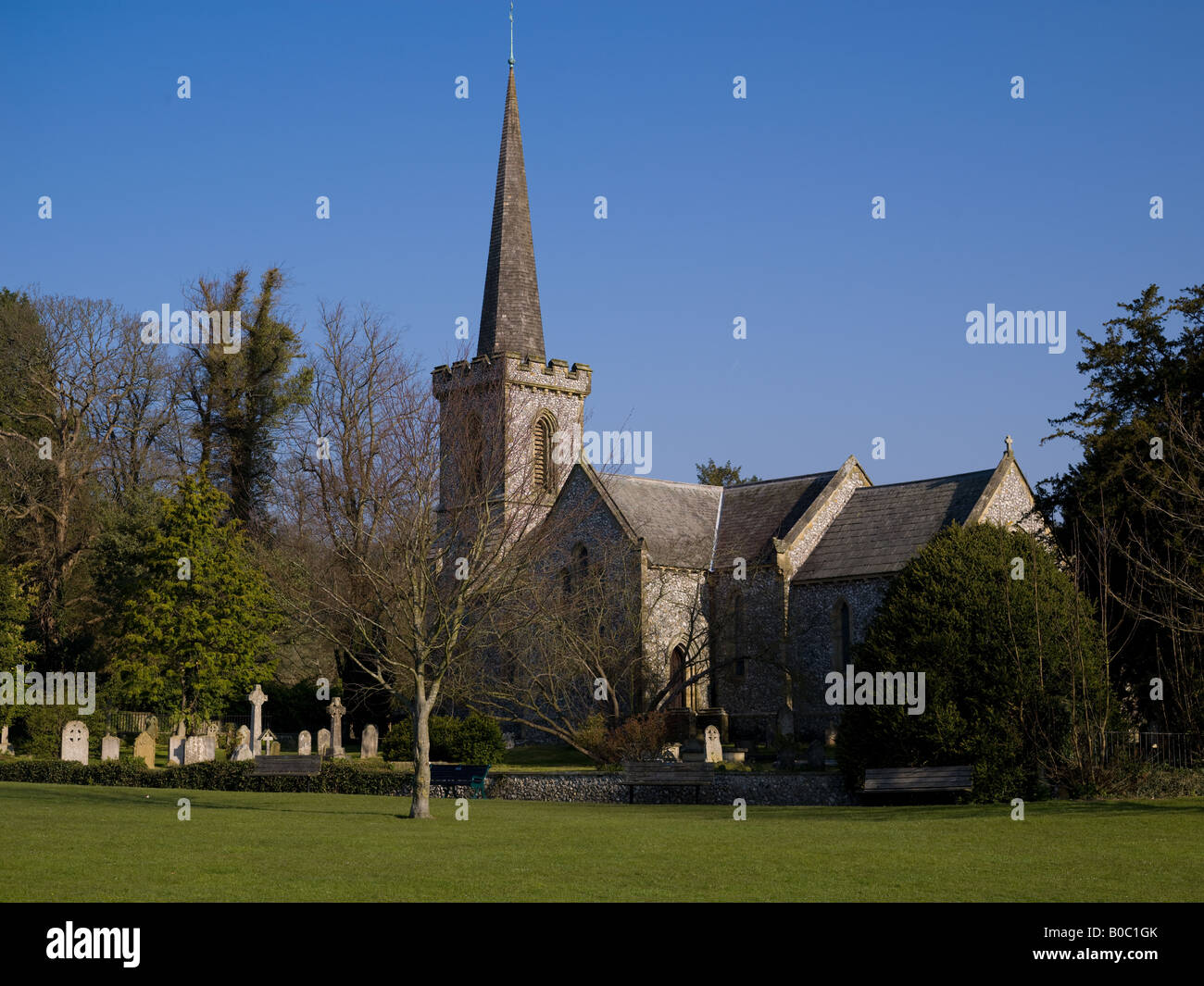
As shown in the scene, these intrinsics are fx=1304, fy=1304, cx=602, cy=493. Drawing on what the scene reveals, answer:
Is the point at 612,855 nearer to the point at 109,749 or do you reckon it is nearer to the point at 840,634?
the point at 109,749

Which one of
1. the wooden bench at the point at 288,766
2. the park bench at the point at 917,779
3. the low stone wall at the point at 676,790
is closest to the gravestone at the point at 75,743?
the wooden bench at the point at 288,766

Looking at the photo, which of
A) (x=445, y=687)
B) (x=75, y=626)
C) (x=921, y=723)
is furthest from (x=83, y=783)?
(x=921, y=723)

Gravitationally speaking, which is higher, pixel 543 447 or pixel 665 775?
pixel 543 447

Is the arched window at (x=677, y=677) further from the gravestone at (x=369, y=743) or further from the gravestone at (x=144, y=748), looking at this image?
the gravestone at (x=144, y=748)

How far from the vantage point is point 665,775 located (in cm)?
2750

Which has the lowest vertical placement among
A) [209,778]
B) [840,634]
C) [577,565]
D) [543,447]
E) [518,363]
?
[209,778]

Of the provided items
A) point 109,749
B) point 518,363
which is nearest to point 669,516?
point 518,363

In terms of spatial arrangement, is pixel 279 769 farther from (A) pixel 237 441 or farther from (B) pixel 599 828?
(A) pixel 237 441

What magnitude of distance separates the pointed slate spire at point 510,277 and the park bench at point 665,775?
95.5 feet

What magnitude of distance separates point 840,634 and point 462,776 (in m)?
16.2

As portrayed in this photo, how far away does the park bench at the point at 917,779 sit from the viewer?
2309cm

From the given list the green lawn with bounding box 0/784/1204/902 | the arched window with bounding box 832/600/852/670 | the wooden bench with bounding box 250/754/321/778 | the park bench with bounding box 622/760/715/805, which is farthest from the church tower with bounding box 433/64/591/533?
the green lawn with bounding box 0/784/1204/902

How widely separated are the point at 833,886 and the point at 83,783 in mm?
25020
